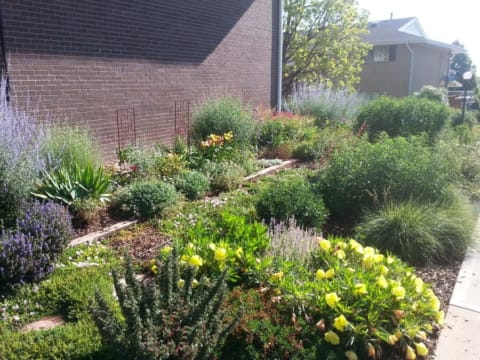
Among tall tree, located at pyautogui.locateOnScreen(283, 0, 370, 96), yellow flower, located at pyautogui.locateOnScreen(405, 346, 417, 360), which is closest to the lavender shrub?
yellow flower, located at pyautogui.locateOnScreen(405, 346, 417, 360)

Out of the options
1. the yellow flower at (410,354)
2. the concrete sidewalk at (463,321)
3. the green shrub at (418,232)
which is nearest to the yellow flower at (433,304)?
the concrete sidewalk at (463,321)

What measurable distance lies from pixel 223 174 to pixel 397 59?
→ 22.9 m

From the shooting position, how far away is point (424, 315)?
3023 millimetres

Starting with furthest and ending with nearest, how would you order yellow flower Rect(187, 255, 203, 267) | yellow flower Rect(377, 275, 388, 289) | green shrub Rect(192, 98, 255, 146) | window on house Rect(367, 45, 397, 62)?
window on house Rect(367, 45, 397, 62)
green shrub Rect(192, 98, 255, 146)
yellow flower Rect(187, 255, 203, 267)
yellow flower Rect(377, 275, 388, 289)

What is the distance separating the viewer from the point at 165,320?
7.77 feet

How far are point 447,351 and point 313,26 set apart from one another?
54.1 ft

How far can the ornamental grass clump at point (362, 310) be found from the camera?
2725 mm

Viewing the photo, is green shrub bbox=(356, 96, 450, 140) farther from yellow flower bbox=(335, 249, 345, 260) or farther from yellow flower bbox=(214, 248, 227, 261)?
yellow flower bbox=(214, 248, 227, 261)

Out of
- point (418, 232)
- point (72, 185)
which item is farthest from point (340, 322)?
point (72, 185)

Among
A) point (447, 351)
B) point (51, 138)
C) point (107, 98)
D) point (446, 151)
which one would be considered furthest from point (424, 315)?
point (107, 98)

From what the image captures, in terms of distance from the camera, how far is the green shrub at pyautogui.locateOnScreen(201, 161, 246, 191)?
653 cm

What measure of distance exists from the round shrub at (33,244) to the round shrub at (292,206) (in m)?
2.17

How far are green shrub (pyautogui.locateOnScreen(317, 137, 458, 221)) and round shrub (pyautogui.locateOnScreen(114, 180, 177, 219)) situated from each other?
2064 millimetres

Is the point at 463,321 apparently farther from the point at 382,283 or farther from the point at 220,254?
the point at 220,254
